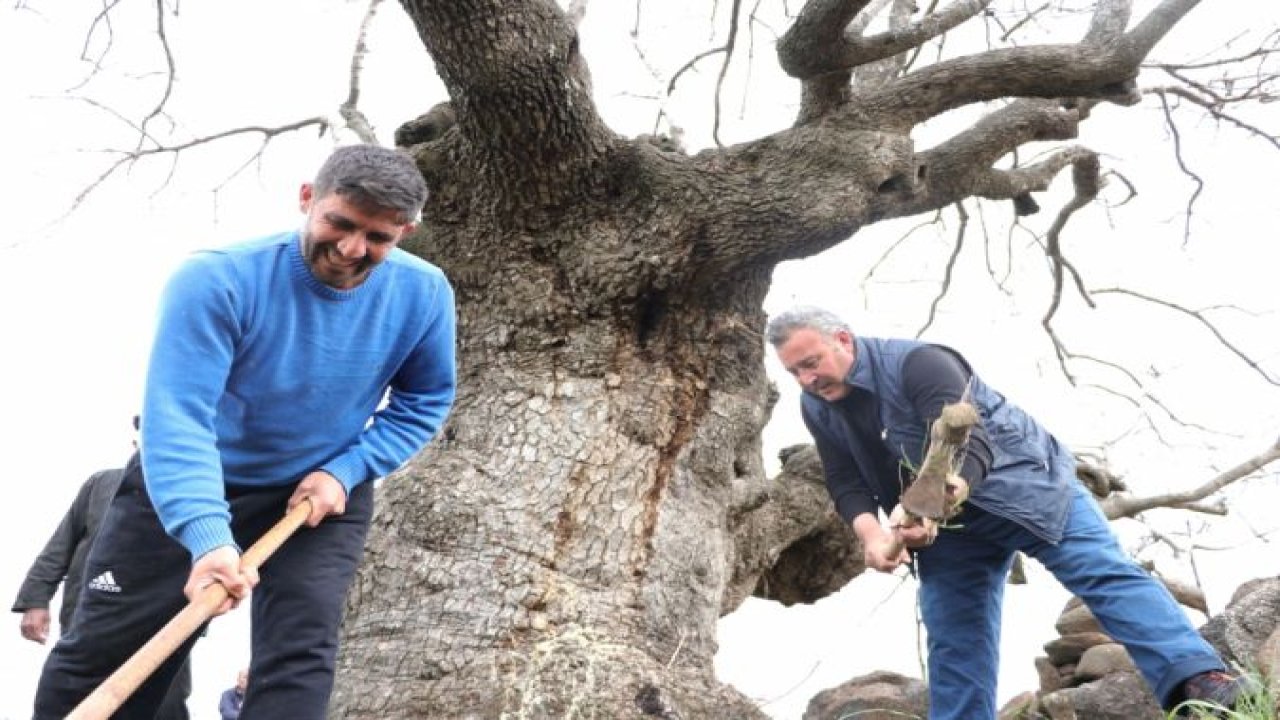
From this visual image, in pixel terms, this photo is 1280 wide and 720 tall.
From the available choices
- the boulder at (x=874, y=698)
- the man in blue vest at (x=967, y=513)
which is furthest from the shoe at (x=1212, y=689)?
the boulder at (x=874, y=698)

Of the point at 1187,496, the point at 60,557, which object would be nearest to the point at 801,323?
the point at 60,557

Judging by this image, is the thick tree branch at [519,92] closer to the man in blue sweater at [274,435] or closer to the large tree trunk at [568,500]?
the large tree trunk at [568,500]

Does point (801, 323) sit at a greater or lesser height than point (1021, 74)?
lesser

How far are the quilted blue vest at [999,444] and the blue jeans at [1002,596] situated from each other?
0.10 metres

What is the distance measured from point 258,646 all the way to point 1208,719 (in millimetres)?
2285

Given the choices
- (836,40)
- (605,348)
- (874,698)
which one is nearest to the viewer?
(605,348)

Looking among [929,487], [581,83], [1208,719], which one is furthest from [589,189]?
[1208,719]

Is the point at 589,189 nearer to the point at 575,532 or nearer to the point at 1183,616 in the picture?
the point at 575,532

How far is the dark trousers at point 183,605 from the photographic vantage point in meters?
2.47

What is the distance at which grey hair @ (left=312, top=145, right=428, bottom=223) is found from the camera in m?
2.44

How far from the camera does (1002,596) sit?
406cm

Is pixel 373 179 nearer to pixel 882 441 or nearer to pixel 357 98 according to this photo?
pixel 882 441

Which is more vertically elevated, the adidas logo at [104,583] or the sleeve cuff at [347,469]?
the sleeve cuff at [347,469]

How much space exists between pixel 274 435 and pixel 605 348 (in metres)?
1.98
